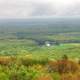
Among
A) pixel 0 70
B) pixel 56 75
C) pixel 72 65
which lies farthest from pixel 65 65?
pixel 0 70

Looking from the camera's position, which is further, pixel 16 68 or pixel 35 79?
pixel 16 68

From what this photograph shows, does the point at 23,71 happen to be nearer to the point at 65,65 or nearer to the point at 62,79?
the point at 62,79

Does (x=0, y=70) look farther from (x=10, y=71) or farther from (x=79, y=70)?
(x=79, y=70)

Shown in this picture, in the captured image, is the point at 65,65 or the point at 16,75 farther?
the point at 65,65

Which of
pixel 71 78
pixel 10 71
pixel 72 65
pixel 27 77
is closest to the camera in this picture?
pixel 27 77

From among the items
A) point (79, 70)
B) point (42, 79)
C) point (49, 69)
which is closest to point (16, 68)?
point (42, 79)

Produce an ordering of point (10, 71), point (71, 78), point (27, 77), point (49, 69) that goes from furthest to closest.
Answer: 1. point (49, 69)
2. point (71, 78)
3. point (10, 71)
4. point (27, 77)

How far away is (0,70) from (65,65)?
30.3 ft

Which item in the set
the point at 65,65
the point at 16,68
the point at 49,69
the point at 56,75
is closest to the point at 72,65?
the point at 65,65

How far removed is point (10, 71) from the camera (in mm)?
27500

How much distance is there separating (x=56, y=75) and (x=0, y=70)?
4.76m

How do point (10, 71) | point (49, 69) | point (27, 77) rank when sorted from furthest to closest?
1. point (49, 69)
2. point (10, 71)
3. point (27, 77)

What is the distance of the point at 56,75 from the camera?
3045cm

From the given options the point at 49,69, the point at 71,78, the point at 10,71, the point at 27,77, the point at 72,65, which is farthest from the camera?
the point at 72,65
